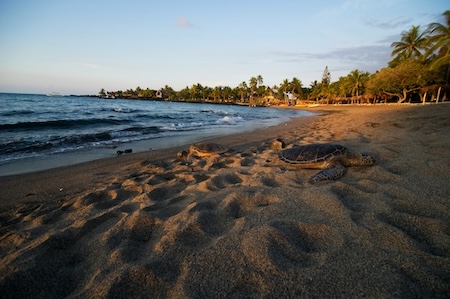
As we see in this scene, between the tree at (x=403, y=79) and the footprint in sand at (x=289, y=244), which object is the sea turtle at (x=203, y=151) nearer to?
the footprint in sand at (x=289, y=244)

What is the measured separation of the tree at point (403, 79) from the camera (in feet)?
101

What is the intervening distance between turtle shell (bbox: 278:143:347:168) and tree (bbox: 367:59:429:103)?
3702cm

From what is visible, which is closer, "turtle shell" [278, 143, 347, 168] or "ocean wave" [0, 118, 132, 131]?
"turtle shell" [278, 143, 347, 168]

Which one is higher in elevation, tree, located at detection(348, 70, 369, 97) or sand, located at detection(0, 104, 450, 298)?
tree, located at detection(348, 70, 369, 97)

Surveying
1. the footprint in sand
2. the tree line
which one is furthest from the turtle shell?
the tree line

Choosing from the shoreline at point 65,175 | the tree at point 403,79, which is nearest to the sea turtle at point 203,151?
the shoreline at point 65,175

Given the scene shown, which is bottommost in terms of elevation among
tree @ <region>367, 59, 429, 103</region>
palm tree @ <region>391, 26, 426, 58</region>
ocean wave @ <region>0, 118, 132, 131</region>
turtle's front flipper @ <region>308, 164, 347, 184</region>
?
ocean wave @ <region>0, 118, 132, 131</region>

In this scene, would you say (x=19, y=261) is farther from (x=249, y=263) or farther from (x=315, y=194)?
(x=315, y=194)

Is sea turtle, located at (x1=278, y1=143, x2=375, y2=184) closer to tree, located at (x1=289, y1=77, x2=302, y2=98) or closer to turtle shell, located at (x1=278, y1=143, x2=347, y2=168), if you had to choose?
turtle shell, located at (x1=278, y1=143, x2=347, y2=168)

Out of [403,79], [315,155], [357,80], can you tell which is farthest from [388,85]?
[315,155]

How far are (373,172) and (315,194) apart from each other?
1.43 metres

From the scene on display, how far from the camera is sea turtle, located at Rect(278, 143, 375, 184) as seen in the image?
3945 mm

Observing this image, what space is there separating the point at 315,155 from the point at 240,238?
2936mm

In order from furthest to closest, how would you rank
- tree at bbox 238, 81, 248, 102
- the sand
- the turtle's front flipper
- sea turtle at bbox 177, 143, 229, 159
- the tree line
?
1. tree at bbox 238, 81, 248, 102
2. the tree line
3. sea turtle at bbox 177, 143, 229, 159
4. the turtle's front flipper
5. the sand
